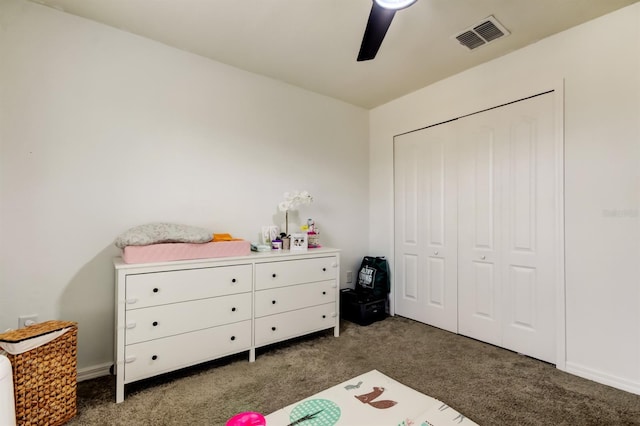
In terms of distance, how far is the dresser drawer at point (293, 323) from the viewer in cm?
244

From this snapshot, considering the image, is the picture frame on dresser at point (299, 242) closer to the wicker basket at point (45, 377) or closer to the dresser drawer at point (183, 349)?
the dresser drawer at point (183, 349)

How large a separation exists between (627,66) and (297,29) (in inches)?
87.8

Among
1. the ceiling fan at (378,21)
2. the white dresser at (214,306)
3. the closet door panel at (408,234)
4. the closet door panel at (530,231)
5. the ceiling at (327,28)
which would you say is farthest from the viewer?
the closet door panel at (408,234)

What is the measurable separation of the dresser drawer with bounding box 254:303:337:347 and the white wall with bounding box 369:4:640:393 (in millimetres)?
1827

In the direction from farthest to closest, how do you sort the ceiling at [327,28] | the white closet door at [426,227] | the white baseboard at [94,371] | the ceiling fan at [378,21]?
the white closet door at [426,227] < the white baseboard at [94,371] < the ceiling at [327,28] < the ceiling fan at [378,21]

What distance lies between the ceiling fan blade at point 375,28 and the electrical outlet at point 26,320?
2.65m

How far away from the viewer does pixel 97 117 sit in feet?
7.29

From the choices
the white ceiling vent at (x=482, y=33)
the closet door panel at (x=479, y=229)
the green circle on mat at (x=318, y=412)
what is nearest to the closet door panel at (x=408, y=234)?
the closet door panel at (x=479, y=229)

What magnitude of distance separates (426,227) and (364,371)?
1623mm

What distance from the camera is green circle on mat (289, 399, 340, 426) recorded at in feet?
3.76

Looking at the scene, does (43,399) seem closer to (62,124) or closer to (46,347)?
(46,347)

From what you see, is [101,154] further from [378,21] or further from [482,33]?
[482,33]

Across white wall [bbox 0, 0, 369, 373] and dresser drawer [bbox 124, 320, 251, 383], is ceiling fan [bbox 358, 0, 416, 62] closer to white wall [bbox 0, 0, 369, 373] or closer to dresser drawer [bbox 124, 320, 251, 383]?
white wall [bbox 0, 0, 369, 373]

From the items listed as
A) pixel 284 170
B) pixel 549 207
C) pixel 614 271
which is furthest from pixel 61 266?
pixel 614 271
